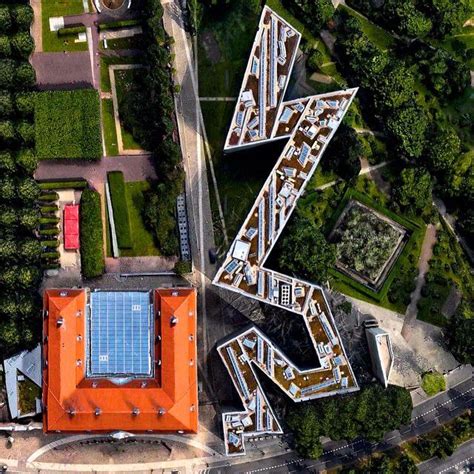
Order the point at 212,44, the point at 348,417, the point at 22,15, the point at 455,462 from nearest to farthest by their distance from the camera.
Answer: the point at 348,417 → the point at 22,15 → the point at 212,44 → the point at 455,462

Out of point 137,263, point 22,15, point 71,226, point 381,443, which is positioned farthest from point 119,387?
point 22,15

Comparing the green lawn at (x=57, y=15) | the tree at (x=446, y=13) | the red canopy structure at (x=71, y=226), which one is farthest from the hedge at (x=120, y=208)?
the tree at (x=446, y=13)

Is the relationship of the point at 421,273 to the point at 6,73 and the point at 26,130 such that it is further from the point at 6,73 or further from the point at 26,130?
the point at 6,73

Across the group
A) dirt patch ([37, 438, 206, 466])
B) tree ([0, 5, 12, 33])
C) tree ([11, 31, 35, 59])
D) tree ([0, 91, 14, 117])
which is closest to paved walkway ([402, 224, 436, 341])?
dirt patch ([37, 438, 206, 466])

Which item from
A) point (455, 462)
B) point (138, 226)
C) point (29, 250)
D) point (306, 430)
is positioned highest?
point (138, 226)

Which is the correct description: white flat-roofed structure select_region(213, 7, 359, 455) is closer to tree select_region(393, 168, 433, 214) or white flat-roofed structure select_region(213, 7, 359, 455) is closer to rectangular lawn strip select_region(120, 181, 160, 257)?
tree select_region(393, 168, 433, 214)

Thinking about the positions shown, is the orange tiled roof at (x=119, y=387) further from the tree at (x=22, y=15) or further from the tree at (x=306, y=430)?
the tree at (x=22, y=15)

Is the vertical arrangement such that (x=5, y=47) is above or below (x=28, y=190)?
above

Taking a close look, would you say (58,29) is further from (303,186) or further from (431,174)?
(431,174)

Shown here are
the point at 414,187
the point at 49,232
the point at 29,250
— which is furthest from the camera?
Answer: the point at 49,232
